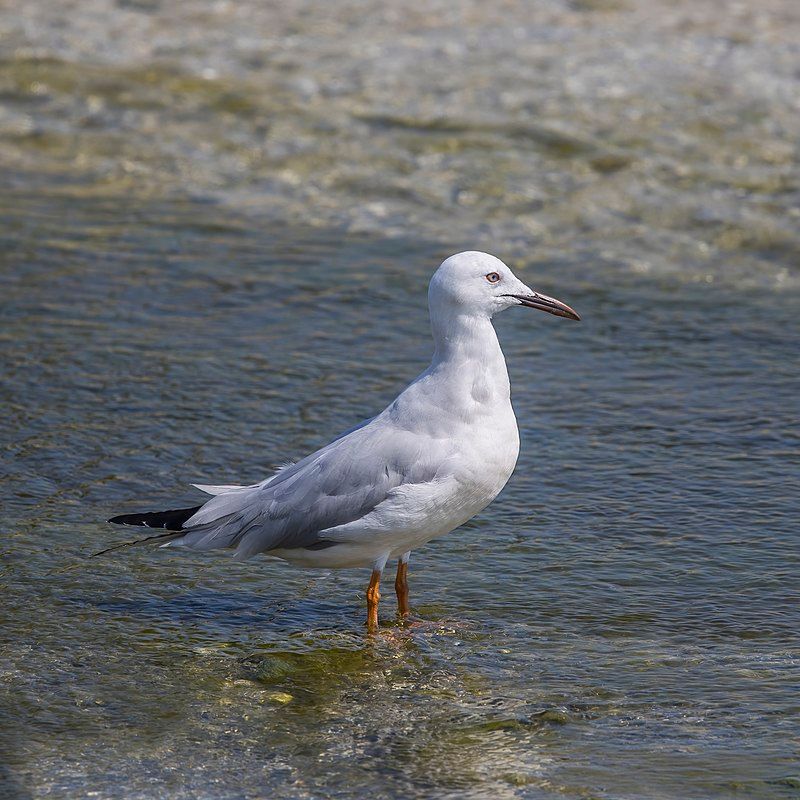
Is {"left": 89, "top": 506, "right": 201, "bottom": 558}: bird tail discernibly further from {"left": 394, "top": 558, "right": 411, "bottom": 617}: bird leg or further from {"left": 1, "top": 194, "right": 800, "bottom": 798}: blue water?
{"left": 394, "top": 558, "right": 411, "bottom": 617}: bird leg

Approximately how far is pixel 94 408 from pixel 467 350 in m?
2.55

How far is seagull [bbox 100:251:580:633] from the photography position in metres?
5.07

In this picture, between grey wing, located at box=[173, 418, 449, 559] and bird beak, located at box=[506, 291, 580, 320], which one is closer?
grey wing, located at box=[173, 418, 449, 559]

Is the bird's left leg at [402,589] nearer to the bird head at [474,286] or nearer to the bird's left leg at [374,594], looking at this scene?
the bird's left leg at [374,594]

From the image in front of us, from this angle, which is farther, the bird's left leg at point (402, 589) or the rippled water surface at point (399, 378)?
the bird's left leg at point (402, 589)

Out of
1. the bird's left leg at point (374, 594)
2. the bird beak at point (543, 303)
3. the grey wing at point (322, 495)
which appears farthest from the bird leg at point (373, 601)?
the bird beak at point (543, 303)

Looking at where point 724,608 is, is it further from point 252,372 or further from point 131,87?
point 131,87

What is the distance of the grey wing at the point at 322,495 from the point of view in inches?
201

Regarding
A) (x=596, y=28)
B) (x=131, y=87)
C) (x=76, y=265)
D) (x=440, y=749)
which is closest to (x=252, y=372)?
(x=76, y=265)

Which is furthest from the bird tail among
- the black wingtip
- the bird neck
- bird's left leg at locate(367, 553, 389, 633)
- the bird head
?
the bird head

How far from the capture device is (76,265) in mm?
8867

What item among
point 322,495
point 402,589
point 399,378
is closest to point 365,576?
point 402,589

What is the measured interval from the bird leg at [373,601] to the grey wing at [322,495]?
0.26 meters

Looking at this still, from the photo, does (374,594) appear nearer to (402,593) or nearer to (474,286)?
(402,593)
